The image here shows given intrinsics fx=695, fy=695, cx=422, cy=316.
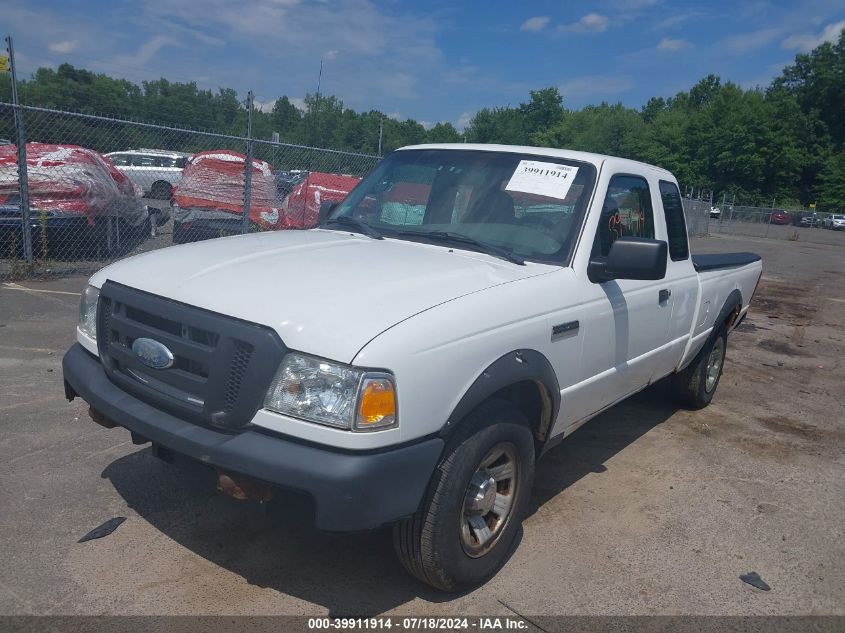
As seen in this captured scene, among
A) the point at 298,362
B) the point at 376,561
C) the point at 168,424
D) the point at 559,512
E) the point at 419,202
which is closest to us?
the point at 298,362

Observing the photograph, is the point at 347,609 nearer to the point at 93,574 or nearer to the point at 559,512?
the point at 93,574

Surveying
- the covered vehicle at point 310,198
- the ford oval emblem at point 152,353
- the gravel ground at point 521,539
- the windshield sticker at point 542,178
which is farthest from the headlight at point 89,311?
the covered vehicle at point 310,198

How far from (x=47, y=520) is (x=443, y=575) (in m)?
1.97

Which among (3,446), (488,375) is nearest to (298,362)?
(488,375)

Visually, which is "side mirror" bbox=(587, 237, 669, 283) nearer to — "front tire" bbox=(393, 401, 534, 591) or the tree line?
"front tire" bbox=(393, 401, 534, 591)

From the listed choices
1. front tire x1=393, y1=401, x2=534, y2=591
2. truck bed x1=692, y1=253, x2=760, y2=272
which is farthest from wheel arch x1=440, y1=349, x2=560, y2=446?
truck bed x1=692, y1=253, x2=760, y2=272

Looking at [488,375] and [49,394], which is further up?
[488,375]

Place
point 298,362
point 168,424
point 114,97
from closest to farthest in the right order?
point 298,362, point 168,424, point 114,97

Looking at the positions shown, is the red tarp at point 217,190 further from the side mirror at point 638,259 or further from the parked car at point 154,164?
the side mirror at point 638,259

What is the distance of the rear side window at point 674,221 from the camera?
15.5 feet

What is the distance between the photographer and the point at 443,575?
2820 mm

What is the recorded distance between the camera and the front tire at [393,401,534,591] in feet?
8.86

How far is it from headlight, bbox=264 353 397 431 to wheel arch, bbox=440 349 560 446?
327 millimetres

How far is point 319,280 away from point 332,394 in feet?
2.08
